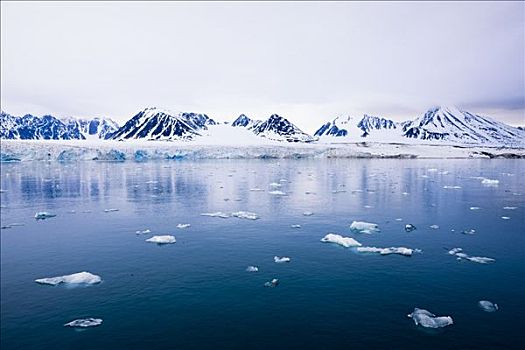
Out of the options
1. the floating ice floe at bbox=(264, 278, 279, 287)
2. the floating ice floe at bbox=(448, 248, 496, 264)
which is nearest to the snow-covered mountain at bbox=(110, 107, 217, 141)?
the floating ice floe at bbox=(448, 248, 496, 264)

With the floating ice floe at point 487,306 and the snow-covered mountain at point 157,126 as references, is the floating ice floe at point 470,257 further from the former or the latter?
the snow-covered mountain at point 157,126

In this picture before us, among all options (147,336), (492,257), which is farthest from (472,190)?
(147,336)

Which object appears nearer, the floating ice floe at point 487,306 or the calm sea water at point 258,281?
the calm sea water at point 258,281

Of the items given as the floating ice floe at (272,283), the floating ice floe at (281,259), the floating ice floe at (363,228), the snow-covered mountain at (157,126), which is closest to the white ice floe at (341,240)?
the floating ice floe at (363,228)

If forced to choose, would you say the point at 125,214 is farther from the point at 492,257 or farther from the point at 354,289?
the point at 492,257

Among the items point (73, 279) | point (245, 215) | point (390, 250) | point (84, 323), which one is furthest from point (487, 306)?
point (245, 215)

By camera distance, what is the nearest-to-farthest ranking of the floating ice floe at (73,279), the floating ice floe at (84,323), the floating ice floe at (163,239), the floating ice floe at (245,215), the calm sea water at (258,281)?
the calm sea water at (258,281), the floating ice floe at (84,323), the floating ice floe at (73,279), the floating ice floe at (163,239), the floating ice floe at (245,215)

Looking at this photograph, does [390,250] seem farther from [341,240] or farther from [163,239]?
[163,239]
